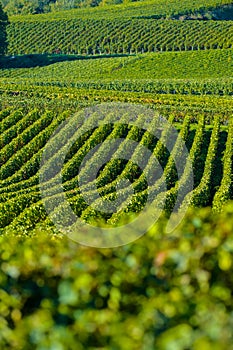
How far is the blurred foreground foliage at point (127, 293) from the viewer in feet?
18.3

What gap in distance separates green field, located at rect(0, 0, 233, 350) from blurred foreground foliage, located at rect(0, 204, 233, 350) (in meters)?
0.02

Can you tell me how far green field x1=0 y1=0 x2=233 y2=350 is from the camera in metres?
5.95

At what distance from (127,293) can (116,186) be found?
20.5 meters

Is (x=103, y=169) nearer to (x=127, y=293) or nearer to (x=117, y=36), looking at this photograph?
(x=127, y=293)

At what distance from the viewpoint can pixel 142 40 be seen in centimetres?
8162

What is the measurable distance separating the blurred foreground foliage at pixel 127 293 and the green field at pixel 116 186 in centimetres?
2

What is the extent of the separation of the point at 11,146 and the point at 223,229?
27839 mm

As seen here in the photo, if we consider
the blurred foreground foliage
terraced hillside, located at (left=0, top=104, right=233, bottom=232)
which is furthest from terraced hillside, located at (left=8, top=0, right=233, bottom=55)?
the blurred foreground foliage

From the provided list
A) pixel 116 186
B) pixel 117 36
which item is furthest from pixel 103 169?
pixel 117 36

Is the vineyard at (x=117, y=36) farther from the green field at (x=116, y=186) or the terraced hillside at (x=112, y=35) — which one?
the green field at (x=116, y=186)

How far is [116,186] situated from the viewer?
27094 mm

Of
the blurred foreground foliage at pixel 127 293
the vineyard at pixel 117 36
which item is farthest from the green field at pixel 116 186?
the vineyard at pixel 117 36

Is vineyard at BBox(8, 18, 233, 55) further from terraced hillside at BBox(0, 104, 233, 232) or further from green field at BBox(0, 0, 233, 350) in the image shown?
Result: terraced hillside at BBox(0, 104, 233, 232)

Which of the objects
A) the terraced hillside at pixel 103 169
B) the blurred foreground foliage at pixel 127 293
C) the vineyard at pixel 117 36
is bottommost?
the vineyard at pixel 117 36
